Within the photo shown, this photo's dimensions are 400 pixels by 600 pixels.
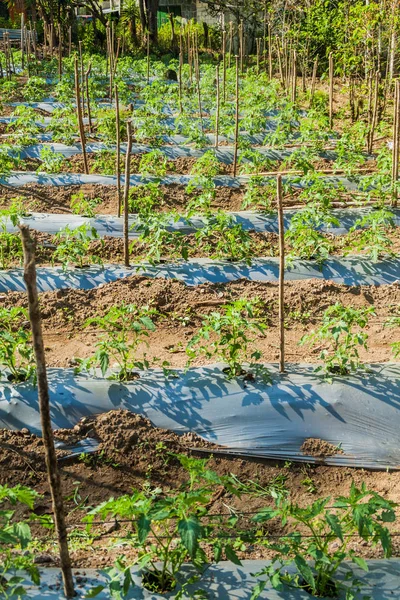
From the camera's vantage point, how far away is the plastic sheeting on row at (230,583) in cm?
260

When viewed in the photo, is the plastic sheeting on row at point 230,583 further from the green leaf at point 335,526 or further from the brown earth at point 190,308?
the brown earth at point 190,308

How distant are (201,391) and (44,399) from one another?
1.66 metres

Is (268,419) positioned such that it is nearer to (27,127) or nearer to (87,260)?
(87,260)

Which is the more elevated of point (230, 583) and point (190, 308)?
point (190, 308)

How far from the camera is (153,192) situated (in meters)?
6.85

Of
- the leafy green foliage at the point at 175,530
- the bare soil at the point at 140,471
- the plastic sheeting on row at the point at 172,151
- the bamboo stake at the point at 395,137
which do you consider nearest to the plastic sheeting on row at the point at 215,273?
the bamboo stake at the point at 395,137

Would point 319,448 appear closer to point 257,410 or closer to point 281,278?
point 257,410

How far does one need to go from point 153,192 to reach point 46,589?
15.6 feet

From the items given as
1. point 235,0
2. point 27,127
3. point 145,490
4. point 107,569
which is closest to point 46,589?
point 107,569

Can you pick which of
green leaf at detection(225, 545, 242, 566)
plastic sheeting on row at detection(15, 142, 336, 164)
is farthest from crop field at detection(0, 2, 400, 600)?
plastic sheeting on row at detection(15, 142, 336, 164)

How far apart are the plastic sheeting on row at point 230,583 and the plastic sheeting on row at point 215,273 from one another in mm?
3071

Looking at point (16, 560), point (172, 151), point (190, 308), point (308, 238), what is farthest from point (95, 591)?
point (172, 151)

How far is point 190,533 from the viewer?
2.36 metres

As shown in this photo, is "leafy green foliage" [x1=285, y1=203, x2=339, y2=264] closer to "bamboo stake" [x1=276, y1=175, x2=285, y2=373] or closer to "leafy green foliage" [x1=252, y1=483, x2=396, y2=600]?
"bamboo stake" [x1=276, y1=175, x2=285, y2=373]
